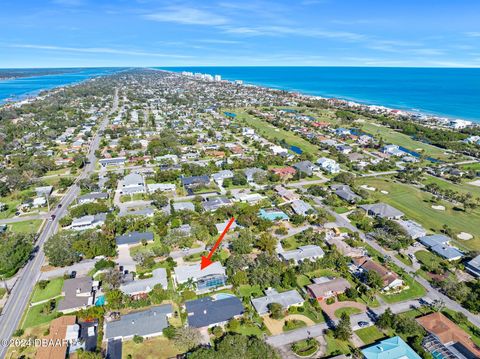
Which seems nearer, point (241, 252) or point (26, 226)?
point (241, 252)

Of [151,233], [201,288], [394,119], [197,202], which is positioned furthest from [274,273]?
[394,119]

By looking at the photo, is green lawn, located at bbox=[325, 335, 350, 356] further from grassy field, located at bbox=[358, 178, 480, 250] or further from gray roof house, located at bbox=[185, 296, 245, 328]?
grassy field, located at bbox=[358, 178, 480, 250]

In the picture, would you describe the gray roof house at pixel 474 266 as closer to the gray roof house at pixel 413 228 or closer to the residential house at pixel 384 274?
the gray roof house at pixel 413 228

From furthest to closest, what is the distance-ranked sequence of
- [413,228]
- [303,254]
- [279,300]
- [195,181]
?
1. [195,181]
2. [413,228]
3. [303,254]
4. [279,300]

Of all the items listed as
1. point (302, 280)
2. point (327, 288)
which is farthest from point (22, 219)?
point (327, 288)

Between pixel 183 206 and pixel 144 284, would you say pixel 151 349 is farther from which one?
pixel 183 206

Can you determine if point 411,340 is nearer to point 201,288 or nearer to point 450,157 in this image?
point 201,288
